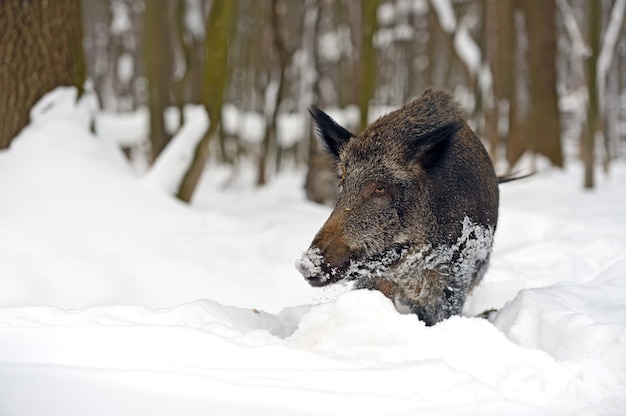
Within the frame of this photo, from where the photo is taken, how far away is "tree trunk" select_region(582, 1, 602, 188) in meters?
8.59

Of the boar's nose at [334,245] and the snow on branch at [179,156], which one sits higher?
the boar's nose at [334,245]

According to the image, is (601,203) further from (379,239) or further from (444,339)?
(444,339)

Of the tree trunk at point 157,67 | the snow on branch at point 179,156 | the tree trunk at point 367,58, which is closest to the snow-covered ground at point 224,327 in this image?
the snow on branch at point 179,156

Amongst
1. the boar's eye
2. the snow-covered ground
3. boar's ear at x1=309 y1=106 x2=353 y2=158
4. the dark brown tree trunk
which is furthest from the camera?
the dark brown tree trunk

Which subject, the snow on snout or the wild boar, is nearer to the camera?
the snow on snout

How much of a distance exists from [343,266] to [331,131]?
107 centimetres

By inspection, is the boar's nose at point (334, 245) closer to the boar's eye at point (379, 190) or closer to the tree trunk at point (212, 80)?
the boar's eye at point (379, 190)

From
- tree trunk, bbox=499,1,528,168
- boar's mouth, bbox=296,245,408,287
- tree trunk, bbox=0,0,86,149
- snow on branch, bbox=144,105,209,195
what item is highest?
tree trunk, bbox=0,0,86,149

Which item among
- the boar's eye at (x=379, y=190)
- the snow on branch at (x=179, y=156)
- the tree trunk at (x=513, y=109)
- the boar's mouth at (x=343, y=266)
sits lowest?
the tree trunk at (x=513, y=109)

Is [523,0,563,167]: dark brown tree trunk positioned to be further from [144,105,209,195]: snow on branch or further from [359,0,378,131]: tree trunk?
[144,105,209,195]: snow on branch

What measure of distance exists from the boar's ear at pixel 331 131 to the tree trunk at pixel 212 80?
9.97 ft

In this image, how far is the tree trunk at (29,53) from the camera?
522 cm

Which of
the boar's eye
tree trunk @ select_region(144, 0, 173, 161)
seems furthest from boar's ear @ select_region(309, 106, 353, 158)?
tree trunk @ select_region(144, 0, 173, 161)

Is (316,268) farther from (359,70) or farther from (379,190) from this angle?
Result: (359,70)
